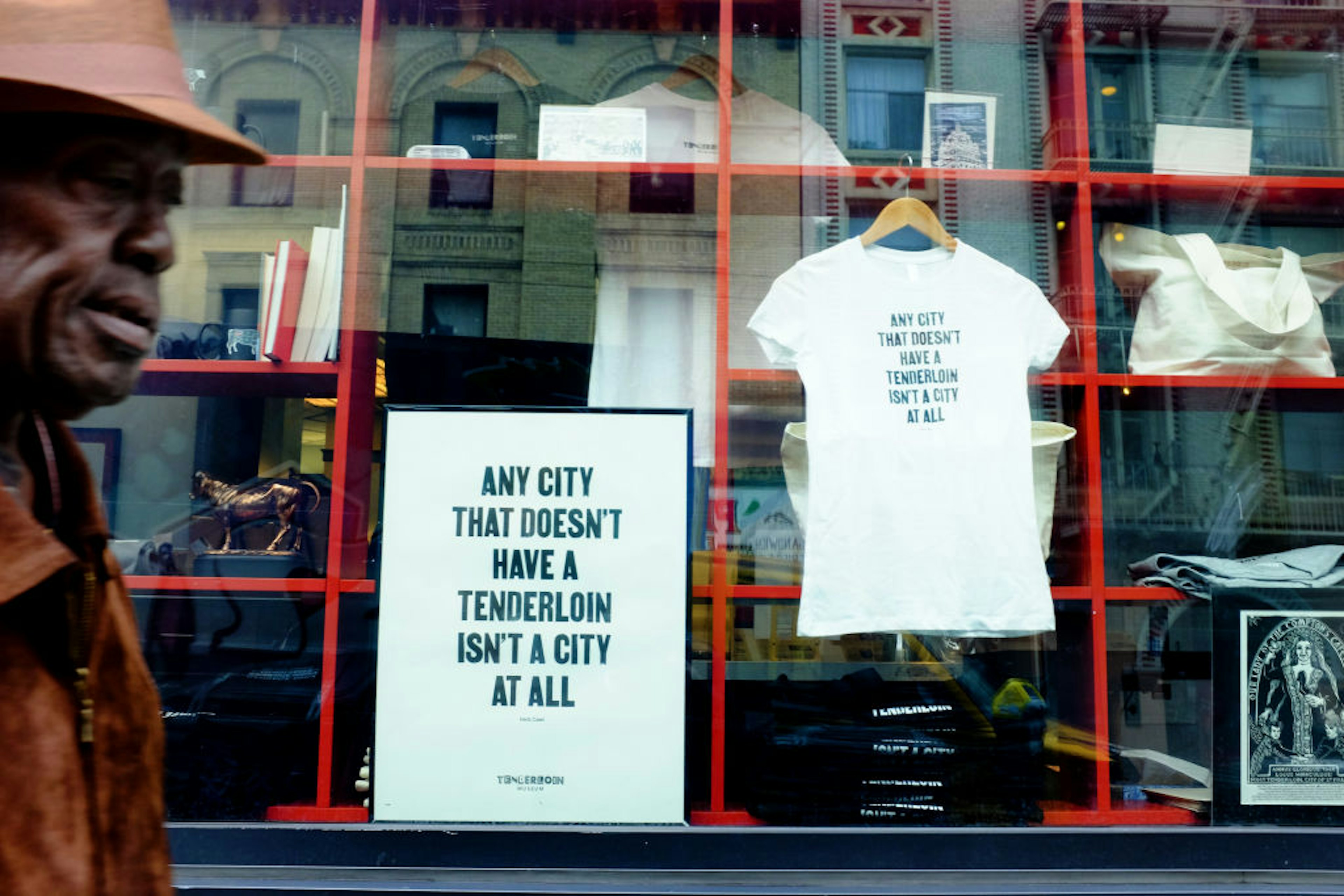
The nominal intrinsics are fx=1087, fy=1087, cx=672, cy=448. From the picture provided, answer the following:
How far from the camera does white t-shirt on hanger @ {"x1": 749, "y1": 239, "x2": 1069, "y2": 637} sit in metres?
3.30

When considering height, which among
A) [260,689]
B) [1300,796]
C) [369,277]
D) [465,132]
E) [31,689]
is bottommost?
[1300,796]

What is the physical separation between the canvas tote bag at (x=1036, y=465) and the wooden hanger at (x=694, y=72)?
125 centimetres

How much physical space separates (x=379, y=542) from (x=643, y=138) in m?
1.61

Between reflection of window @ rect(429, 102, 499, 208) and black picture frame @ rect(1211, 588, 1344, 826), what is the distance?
8.80 feet

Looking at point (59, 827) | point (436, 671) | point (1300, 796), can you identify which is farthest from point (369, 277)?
point (1300, 796)

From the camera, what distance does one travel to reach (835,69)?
12.3ft

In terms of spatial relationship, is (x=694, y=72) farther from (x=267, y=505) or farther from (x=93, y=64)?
(x=93, y=64)

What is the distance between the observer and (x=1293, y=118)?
12.2 feet

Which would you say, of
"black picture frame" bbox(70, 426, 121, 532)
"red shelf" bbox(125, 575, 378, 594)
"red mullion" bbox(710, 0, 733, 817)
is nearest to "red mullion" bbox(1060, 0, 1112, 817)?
"red mullion" bbox(710, 0, 733, 817)

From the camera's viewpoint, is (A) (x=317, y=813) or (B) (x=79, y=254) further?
(A) (x=317, y=813)

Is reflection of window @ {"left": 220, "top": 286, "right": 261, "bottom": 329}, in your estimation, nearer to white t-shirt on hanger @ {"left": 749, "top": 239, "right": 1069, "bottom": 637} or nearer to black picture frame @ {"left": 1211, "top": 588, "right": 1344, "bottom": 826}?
white t-shirt on hanger @ {"left": 749, "top": 239, "right": 1069, "bottom": 637}

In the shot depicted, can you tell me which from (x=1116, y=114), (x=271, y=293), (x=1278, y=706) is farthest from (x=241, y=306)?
(x=1278, y=706)

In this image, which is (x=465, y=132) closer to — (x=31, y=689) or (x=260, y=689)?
(x=260, y=689)

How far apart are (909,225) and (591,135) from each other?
1.11 meters
